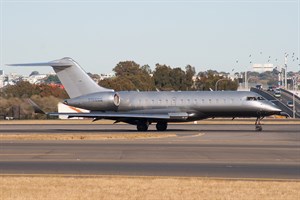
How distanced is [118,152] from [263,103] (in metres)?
22.4

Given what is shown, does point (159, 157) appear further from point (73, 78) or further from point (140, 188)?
point (73, 78)

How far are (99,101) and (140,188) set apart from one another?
34.7m

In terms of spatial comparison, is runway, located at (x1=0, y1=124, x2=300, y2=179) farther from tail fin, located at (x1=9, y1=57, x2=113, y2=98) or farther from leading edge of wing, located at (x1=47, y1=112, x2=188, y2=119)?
tail fin, located at (x1=9, y1=57, x2=113, y2=98)

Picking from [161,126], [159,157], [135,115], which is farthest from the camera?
[161,126]

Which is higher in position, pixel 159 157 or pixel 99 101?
pixel 99 101

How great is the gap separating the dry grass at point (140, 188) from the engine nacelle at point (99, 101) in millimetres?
31833

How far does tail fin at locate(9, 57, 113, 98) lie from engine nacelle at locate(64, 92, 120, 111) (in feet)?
2.81

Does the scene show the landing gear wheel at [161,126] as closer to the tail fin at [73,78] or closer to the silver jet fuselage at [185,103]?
the silver jet fuselage at [185,103]

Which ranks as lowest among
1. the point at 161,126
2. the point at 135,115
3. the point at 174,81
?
the point at 161,126

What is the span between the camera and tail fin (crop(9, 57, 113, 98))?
55.1 m

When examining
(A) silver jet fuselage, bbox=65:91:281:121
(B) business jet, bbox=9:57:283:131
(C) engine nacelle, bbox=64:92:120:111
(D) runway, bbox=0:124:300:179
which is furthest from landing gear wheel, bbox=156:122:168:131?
(D) runway, bbox=0:124:300:179

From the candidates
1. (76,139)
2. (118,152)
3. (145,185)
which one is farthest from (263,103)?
(145,185)

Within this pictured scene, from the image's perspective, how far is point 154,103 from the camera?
177ft

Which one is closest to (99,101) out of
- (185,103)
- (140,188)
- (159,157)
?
(185,103)
